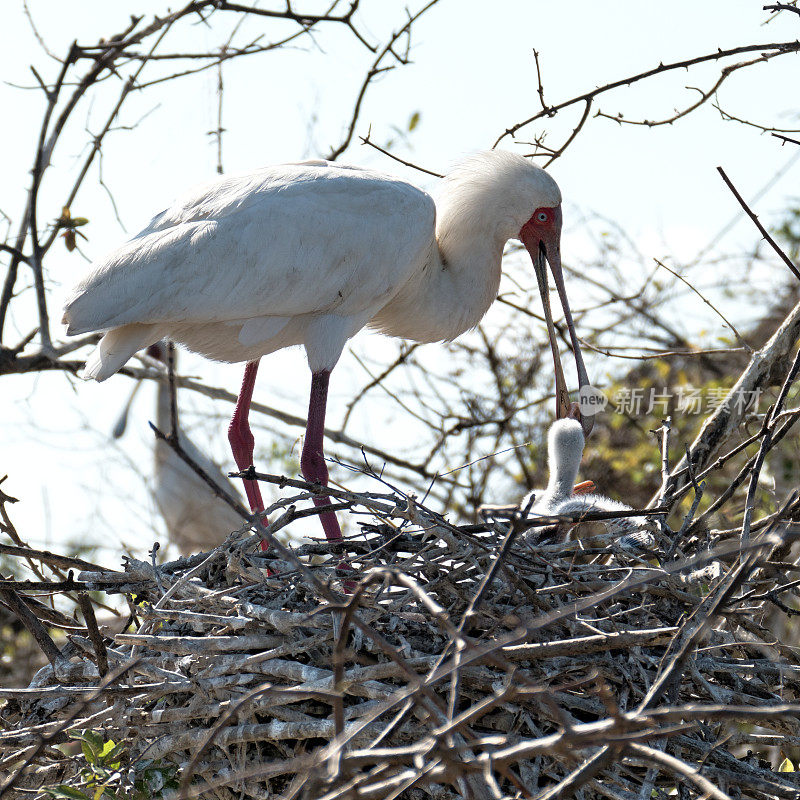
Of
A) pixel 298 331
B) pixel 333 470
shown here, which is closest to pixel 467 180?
pixel 298 331

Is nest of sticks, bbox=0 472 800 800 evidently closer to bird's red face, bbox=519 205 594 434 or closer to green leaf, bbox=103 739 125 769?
green leaf, bbox=103 739 125 769

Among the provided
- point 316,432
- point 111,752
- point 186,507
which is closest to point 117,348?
point 316,432

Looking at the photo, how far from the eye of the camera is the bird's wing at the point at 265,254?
454 cm

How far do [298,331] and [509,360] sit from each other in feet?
9.27

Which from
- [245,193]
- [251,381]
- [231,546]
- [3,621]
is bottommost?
[3,621]

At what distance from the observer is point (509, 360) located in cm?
758

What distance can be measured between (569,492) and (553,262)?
1.40 metres

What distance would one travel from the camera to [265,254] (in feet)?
15.2

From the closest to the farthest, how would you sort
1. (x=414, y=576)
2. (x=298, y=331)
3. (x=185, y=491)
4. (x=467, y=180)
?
(x=414, y=576) → (x=298, y=331) → (x=467, y=180) → (x=185, y=491)

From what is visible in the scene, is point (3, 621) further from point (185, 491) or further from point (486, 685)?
point (486, 685)

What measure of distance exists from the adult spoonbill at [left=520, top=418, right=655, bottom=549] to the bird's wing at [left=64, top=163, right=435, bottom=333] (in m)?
1.00

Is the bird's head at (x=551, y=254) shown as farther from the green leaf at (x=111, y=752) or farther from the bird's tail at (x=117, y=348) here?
the green leaf at (x=111, y=752)

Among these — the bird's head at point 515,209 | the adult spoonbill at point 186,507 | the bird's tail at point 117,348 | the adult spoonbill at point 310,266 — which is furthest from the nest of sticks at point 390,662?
the adult spoonbill at point 186,507

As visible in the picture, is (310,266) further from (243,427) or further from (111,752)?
(111,752)
